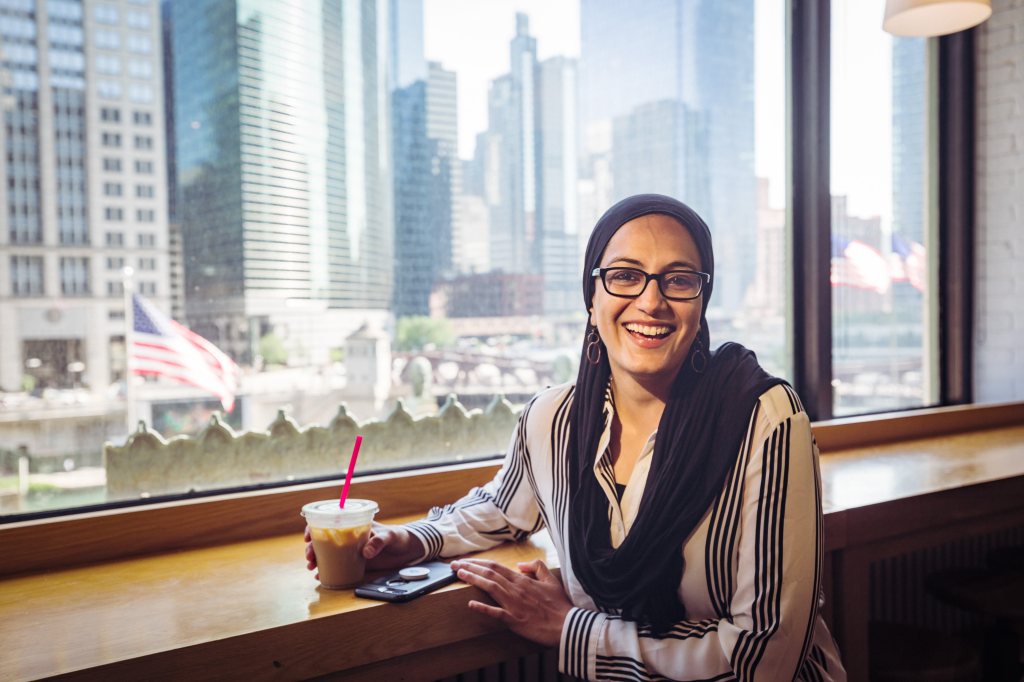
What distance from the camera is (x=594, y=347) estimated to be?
135 centimetres

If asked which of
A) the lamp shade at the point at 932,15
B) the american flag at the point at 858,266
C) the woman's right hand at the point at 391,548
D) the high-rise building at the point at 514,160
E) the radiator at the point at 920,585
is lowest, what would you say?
the radiator at the point at 920,585

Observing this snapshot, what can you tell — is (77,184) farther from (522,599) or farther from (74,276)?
(522,599)

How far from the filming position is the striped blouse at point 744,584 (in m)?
1.11

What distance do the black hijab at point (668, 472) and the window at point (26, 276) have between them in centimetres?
115

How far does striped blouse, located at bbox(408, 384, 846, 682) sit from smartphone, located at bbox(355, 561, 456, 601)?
223mm

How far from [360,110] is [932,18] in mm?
1599

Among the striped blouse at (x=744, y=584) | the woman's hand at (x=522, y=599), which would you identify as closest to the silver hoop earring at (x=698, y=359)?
the striped blouse at (x=744, y=584)

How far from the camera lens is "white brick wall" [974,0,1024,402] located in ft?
10.1

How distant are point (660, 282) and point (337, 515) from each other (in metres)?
0.66

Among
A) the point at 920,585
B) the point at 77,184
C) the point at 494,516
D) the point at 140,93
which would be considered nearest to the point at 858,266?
the point at 920,585

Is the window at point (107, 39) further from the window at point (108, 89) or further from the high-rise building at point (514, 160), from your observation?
the high-rise building at point (514, 160)

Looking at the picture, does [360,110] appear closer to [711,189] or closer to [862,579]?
[711,189]

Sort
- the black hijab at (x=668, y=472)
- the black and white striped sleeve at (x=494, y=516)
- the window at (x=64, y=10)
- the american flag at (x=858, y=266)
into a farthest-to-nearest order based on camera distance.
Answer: the american flag at (x=858, y=266), the window at (x=64, y=10), the black and white striped sleeve at (x=494, y=516), the black hijab at (x=668, y=472)

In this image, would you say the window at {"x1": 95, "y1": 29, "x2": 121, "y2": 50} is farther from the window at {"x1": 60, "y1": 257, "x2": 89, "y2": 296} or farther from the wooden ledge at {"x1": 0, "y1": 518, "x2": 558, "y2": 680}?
the wooden ledge at {"x1": 0, "y1": 518, "x2": 558, "y2": 680}
